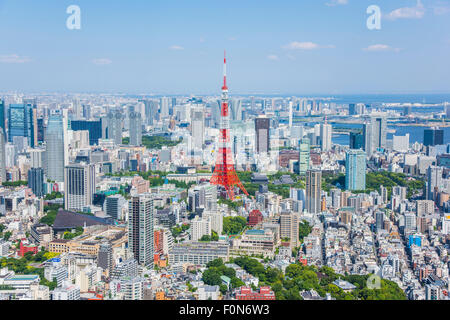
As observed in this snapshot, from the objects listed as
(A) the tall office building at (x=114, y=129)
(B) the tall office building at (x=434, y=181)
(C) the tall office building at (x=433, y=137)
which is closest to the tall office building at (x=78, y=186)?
(A) the tall office building at (x=114, y=129)

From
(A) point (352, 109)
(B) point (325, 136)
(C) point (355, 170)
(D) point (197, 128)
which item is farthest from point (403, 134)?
(D) point (197, 128)

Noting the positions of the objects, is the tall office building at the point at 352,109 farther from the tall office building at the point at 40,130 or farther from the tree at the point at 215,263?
the tall office building at the point at 40,130

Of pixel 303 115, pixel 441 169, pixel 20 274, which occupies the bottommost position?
pixel 20 274

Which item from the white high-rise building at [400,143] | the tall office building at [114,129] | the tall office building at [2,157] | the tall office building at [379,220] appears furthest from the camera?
the tall office building at [114,129]

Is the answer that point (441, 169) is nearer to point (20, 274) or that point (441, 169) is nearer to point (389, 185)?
point (389, 185)

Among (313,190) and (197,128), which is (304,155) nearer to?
(313,190)

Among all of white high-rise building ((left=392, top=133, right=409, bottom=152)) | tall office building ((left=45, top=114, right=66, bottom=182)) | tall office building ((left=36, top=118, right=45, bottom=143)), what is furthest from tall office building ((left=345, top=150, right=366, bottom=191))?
tall office building ((left=36, top=118, right=45, bottom=143))
